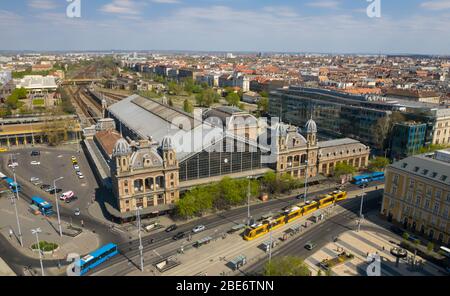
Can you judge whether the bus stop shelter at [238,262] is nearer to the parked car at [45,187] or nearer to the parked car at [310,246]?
the parked car at [310,246]

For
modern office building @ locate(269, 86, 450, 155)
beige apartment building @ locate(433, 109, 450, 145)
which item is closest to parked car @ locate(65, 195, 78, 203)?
modern office building @ locate(269, 86, 450, 155)

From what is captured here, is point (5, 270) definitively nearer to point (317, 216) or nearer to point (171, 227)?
point (171, 227)

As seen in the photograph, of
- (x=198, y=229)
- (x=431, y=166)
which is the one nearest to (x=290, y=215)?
(x=198, y=229)

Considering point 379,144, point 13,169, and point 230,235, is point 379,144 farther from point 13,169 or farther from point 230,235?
point 13,169

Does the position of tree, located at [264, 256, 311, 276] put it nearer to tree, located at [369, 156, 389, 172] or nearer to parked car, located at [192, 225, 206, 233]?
parked car, located at [192, 225, 206, 233]

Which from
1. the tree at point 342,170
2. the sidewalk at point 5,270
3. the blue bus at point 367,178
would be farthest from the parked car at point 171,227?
the blue bus at point 367,178
